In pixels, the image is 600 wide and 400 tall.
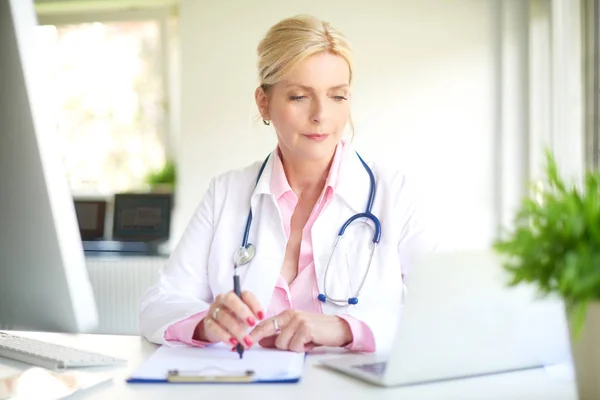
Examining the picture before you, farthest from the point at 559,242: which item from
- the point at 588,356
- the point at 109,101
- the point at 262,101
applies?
the point at 109,101

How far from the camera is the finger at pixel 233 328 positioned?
1.27 m

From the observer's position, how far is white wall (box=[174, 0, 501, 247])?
15.1 ft

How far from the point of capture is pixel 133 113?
212 inches

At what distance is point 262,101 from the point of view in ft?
6.23

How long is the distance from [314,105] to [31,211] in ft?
2.65

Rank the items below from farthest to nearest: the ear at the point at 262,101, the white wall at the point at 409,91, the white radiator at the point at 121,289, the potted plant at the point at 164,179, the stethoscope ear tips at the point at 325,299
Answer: the potted plant at the point at 164,179 → the white wall at the point at 409,91 → the white radiator at the point at 121,289 → the ear at the point at 262,101 → the stethoscope ear tips at the point at 325,299

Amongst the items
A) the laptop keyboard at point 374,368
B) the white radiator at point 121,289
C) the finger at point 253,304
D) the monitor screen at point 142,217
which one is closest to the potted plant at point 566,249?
the laptop keyboard at point 374,368

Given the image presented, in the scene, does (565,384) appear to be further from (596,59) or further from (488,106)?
(488,106)

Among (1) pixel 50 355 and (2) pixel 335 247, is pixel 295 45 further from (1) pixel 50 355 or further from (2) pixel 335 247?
(1) pixel 50 355

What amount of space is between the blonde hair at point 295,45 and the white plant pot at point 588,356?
109 cm

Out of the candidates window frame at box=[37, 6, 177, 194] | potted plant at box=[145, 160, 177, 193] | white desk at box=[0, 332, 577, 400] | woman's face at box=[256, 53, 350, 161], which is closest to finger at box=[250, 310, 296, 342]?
white desk at box=[0, 332, 577, 400]

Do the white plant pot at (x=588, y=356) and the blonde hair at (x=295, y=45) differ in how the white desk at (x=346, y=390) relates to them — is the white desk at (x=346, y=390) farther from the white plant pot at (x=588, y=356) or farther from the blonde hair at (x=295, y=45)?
the blonde hair at (x=295, y=45)

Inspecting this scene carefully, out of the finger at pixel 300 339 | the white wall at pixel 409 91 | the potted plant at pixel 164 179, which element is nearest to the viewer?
the finger at pixel 300 339

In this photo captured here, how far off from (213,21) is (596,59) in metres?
2.56
